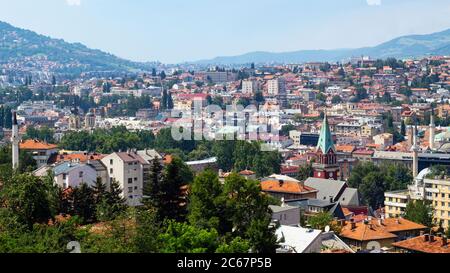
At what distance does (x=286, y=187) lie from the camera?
441 inches

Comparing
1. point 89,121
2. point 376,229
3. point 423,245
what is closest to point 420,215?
point 376,229

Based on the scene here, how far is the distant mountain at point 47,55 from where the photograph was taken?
38353 millimetres

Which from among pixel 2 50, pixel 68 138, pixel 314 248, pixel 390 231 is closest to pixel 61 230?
pixel 314 248

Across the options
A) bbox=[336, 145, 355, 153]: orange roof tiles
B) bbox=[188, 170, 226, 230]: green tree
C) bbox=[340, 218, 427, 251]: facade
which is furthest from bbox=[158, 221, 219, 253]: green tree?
bbox=[336, 145, 355, 153]: orange roof tiles

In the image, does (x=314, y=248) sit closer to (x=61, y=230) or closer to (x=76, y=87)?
(x=61, y=230)

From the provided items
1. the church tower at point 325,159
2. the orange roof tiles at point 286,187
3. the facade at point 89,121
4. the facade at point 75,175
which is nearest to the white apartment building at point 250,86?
the facade at point 89,121

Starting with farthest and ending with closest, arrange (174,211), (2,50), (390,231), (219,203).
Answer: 1. (2,50)
2. (390,231)
3. (174,211)
4. (219,203)

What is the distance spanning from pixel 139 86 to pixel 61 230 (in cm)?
3835

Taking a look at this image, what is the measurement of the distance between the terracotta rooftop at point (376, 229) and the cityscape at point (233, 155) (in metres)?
0.02

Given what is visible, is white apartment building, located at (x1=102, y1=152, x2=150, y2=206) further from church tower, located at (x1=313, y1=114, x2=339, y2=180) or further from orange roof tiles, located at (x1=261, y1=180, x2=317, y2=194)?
church tower, located at (x1=313, y1=114, x2=339, y2=180)

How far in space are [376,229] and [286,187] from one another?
351 cm

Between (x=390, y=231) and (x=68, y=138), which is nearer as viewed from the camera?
(x=390, y=231)
